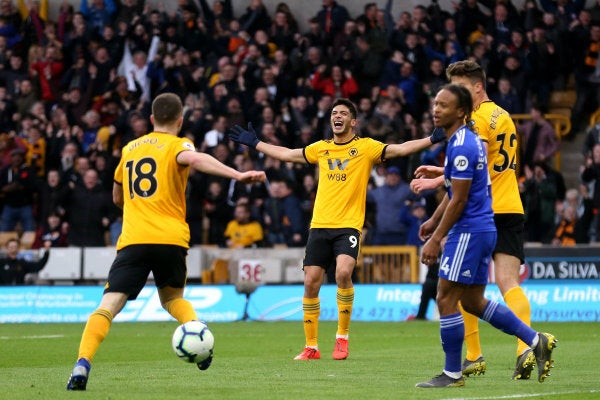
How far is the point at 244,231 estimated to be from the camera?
23234 millimetres

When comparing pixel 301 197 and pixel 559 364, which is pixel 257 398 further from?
pixel 301 197

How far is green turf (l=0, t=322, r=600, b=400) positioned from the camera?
29.7 feet

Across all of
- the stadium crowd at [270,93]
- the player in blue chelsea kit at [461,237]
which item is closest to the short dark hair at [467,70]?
the player in blue chelsea kit at [461,237]

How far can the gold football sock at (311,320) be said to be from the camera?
12.9m

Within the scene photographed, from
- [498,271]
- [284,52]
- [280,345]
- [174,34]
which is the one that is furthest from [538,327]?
[174,34]

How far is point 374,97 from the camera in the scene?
25.0 meters

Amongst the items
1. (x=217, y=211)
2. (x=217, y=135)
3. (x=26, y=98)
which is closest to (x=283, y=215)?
(x=217, y=211)

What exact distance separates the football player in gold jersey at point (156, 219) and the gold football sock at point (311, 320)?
3151 mm

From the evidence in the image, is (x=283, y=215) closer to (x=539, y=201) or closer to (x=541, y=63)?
(x=539, y=201)

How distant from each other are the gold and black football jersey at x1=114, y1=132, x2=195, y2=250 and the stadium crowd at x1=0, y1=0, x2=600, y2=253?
12.4m

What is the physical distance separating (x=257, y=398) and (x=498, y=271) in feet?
9.18

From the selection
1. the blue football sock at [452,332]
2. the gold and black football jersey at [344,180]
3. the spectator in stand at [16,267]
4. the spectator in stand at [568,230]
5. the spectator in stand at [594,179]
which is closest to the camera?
the blue football sock at [452,332]

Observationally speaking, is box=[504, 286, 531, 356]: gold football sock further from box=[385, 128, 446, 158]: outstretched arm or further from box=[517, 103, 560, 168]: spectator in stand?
box=[517, 103, 560, 168]: spectator in stand

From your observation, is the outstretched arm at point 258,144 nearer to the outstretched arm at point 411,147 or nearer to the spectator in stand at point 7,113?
the outstretched arm at point 411,147
